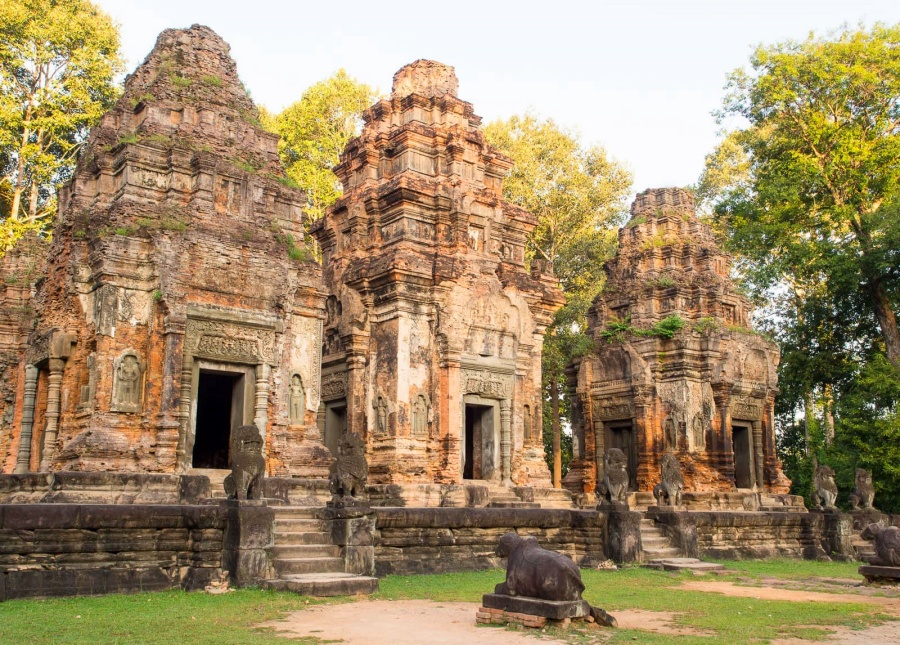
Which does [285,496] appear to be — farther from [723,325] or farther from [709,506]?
[723,325]

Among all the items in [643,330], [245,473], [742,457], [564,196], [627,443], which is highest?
[564,196]

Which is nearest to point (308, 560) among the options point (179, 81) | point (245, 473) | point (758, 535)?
point (245, 473)

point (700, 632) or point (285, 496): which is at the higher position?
point (285, 496)

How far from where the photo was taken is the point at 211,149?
1452cm

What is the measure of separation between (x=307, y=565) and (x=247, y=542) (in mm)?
992

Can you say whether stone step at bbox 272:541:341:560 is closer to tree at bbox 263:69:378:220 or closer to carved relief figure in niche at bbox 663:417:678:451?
carved relief figure in niche at bbox 663:417:678:451

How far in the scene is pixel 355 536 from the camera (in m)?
11.3

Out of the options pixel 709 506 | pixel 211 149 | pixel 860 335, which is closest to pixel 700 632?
pixel 211 149

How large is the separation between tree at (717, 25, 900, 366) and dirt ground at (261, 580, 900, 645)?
15.0m

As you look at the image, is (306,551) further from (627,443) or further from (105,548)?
(627,443)

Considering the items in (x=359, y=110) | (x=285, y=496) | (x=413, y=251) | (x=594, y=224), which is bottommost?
(x=285, y=496)

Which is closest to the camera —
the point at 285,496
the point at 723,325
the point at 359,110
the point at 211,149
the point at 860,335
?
the point at 285,496

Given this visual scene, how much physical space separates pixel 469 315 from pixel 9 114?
14.7 m

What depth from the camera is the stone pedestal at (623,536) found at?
14430 mm
